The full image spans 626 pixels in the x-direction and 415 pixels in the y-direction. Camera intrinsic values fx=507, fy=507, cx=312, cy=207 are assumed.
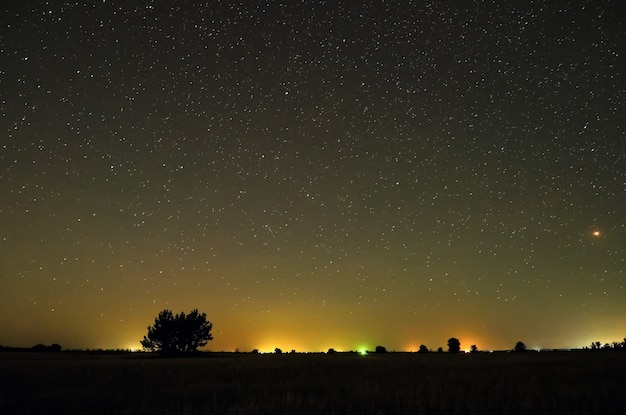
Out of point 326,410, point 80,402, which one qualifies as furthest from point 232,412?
point 80,402

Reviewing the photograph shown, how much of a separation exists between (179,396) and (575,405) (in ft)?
17.6

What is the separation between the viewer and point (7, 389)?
8.27 metres

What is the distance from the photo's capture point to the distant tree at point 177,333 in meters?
57.1

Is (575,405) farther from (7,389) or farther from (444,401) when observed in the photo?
(7,389)

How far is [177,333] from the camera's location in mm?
57656

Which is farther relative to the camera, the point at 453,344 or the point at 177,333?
the point at 453,344

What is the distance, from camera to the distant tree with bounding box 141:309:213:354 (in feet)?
187

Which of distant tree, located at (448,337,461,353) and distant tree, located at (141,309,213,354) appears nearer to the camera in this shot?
distant tree, located at (141,309,213,354)

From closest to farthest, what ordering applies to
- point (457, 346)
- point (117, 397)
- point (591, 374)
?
1. point (117, 397)
2. point (591, 374)
3. point (457, 346)

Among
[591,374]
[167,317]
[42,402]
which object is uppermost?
[167,317]

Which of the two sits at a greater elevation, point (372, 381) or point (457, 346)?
point (457, 346)

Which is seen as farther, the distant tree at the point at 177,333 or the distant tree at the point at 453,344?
the distant tree at the point at 453,344

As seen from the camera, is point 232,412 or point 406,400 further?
point 406,400

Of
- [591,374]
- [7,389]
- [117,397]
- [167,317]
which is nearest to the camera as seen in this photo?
[117,397]
